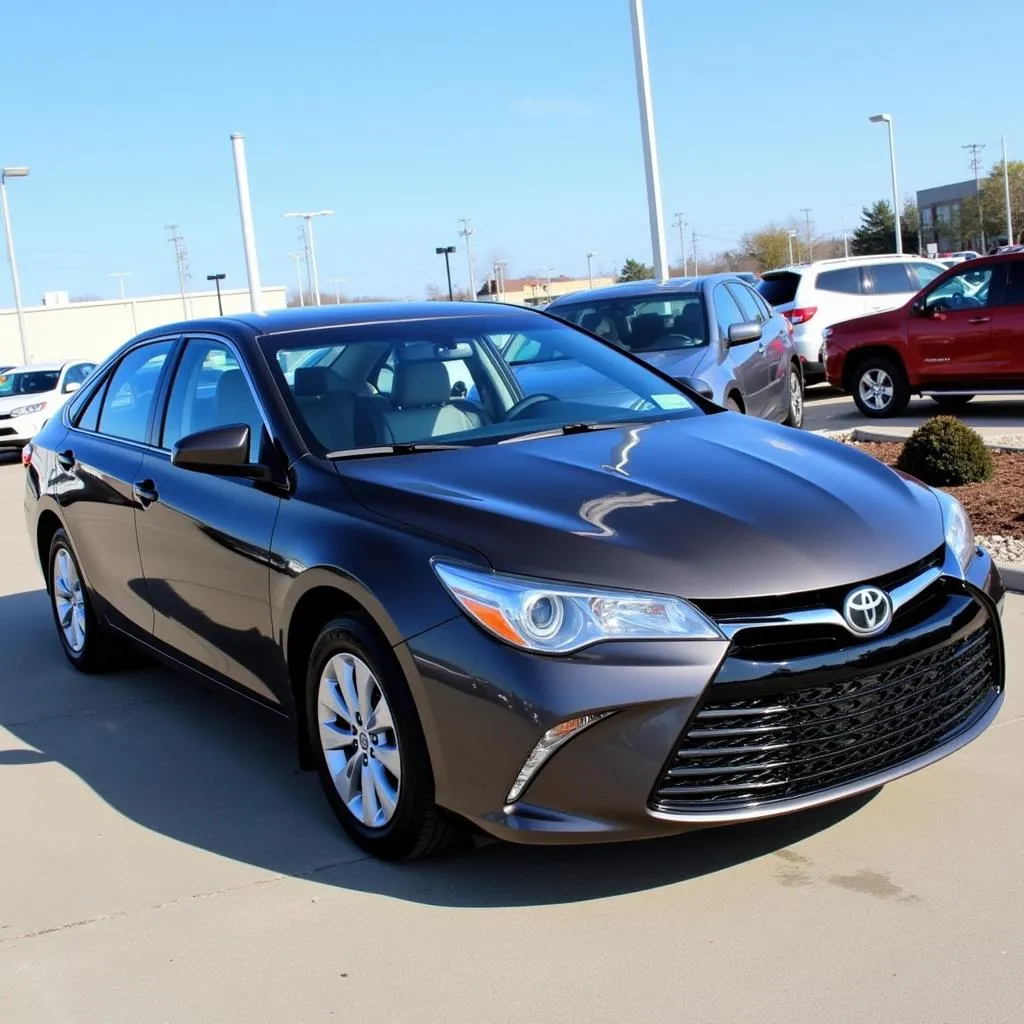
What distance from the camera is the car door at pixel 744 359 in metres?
10.3

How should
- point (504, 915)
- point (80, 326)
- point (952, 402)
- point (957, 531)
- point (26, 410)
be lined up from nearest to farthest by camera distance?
1. point (504, 915)
2. point (957, 531)
3. point (952, 402)
4. point (26, 410)
5. point (80, 326)

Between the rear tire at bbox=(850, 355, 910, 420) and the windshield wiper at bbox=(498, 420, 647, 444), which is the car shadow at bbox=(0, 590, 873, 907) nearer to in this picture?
the windshield wiper at bbox=(498, 420, 647, 444)

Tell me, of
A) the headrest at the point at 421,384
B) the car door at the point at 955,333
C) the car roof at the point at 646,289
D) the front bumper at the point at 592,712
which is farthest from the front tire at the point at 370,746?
the car door at the point at 955,333

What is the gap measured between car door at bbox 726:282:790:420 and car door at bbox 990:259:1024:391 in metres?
2.26

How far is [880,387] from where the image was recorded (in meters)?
13.9

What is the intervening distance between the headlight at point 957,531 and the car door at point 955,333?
368 inches

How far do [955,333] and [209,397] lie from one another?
9.90 meters

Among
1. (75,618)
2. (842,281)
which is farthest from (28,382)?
(75,618)

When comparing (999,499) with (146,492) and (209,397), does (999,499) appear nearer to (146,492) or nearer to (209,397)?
(209,397)

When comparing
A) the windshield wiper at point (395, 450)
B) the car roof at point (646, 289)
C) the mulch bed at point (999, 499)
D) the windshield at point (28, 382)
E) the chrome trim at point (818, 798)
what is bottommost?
the mulch bed at point (999, 499)

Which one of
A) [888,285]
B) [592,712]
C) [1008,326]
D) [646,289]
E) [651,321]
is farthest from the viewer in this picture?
[888,285]

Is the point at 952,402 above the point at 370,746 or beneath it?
beneath

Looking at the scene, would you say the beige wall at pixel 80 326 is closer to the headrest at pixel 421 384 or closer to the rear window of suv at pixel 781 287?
the rear window of suv at pixel 781 287

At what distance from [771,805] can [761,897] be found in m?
0.30
